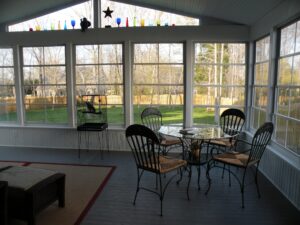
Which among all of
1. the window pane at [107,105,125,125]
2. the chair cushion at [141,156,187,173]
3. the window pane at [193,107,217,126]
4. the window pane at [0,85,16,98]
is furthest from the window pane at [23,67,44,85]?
the chair cushion at [141,156,187,173]

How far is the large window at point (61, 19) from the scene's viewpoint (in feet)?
16.1

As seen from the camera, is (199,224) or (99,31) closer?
(199,224)

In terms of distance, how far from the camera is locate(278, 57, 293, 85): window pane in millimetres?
3096

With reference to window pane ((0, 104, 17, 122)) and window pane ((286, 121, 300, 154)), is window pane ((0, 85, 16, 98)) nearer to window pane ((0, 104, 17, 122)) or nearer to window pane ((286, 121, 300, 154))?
window pane ((0, 104, 17, 122))

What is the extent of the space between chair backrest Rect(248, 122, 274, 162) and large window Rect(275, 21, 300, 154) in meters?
0.41

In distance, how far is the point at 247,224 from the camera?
2412 mm

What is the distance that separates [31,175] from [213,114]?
3391 millimetres

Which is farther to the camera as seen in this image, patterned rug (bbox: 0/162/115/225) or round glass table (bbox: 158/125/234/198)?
round glass table (bbox: 158/125/234/198)

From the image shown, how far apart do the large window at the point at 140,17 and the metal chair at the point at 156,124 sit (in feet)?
6.02

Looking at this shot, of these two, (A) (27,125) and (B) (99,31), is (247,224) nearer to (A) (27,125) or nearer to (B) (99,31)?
(B) (99,31)

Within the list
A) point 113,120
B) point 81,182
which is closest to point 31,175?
point 81,182

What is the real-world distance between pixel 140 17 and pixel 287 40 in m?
2.73

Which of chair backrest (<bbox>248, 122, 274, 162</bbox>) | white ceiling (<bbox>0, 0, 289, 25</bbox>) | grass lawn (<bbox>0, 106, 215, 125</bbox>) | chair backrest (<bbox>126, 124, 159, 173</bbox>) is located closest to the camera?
chair backrest (<bbox>126, 124, 159, 173</bbox>)

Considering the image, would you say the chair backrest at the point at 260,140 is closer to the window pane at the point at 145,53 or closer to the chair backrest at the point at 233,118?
the chair backrest at the point at 233,118
